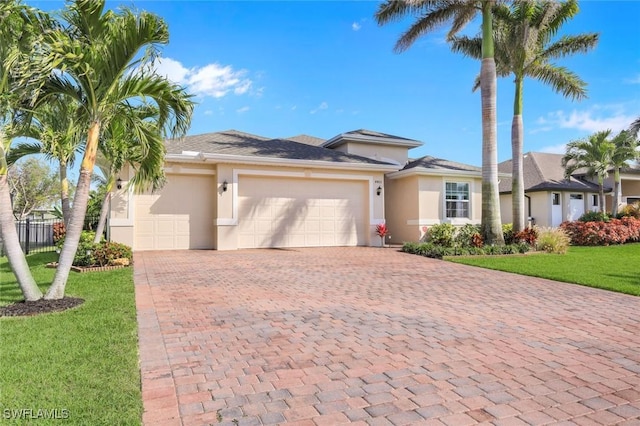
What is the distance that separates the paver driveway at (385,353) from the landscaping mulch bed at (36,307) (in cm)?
105

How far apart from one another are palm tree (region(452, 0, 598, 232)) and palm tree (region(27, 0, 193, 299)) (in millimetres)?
13869

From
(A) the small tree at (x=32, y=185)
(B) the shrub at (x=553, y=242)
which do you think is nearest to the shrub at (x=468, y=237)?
(B) the shrub at (x=553, y=242)

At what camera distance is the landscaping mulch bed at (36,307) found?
5.44 metres

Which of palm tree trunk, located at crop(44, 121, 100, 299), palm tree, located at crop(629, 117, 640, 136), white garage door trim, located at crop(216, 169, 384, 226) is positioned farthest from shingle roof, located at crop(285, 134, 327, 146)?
palm tree, located at crop(629, 117, 640, 136)

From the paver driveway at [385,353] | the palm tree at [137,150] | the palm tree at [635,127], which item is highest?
the palm tree at [635,127]

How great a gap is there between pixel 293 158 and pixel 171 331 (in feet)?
36.9

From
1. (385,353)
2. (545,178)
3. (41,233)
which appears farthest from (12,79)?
(545,178)

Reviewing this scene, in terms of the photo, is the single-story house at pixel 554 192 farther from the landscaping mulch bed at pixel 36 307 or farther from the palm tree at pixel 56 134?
the landscaping mulch bed at pixel 36 307

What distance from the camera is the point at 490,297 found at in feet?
22.8

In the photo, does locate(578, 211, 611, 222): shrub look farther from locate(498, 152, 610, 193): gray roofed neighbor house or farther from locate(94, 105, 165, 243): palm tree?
locate(94, 105, 165, 243): palm tree

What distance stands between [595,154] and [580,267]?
59.6 feet

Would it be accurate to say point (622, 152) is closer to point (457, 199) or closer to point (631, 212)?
point (631, 212)

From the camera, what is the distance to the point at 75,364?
3.63 metres

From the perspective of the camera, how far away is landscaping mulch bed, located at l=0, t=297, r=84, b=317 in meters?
5.44
